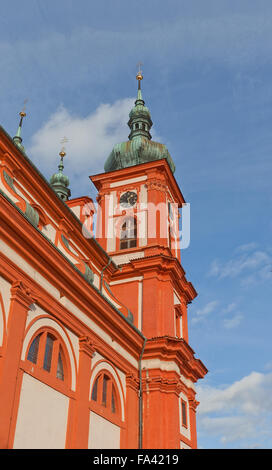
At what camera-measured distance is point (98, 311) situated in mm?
16109

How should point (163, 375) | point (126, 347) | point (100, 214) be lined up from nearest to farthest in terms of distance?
1. point (126, 347)
2. point (163, 375)
3. point (100, 214)

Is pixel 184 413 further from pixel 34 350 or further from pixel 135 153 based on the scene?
pixel 135 153

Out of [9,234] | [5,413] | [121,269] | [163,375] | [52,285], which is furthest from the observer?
[121,269]

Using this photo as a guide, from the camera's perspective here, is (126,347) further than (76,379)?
Yes

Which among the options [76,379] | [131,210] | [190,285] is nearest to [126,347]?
[76,379]

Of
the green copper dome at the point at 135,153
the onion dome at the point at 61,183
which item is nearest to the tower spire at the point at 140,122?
the green copper dome at the point at 135,153

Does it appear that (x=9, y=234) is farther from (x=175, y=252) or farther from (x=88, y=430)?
(x=175, y=252)

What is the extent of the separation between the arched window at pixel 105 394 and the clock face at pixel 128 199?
39.4ft

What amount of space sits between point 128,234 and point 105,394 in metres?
11.0

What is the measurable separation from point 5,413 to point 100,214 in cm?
1746

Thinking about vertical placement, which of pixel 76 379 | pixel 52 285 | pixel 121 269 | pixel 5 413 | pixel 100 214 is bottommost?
pixel 5 413

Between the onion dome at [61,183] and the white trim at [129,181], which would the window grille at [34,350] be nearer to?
the white trim at [129,181]

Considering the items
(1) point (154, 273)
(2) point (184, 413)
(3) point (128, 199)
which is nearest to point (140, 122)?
(3) point (128, 199)

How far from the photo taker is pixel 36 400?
39.4ft
